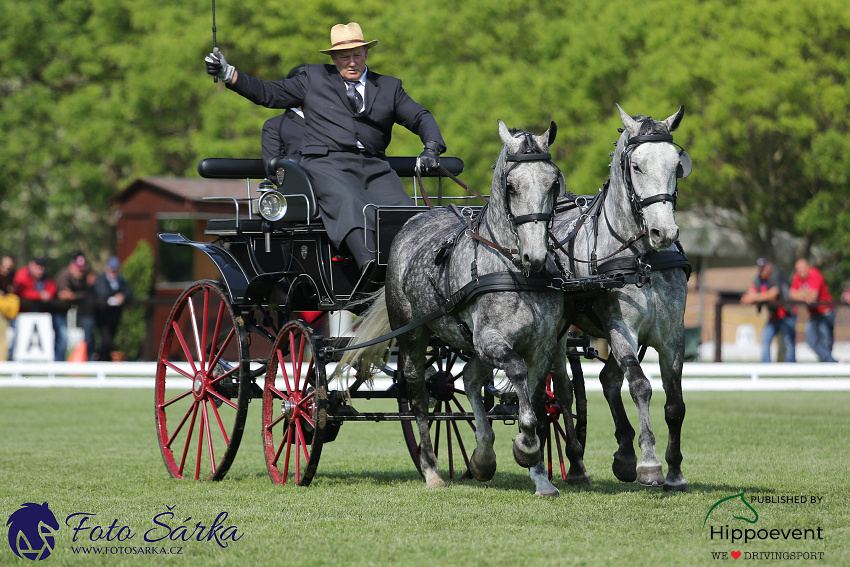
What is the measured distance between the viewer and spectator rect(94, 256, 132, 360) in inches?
842

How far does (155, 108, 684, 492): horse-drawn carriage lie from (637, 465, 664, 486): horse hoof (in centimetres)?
60

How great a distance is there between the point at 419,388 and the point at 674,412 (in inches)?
68.8

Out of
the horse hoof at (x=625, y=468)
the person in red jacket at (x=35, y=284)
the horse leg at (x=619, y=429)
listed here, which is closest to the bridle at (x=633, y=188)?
the horse leg at (x=619, y=429)

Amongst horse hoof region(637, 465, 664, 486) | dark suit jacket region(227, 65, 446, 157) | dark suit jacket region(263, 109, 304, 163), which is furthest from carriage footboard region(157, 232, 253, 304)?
horse hoof region(637, 465, 664, 486)

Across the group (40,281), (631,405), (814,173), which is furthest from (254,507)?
(814,173)

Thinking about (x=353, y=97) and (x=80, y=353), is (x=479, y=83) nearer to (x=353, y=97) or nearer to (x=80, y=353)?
(x=80, y=353)

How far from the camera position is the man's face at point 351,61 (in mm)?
8977

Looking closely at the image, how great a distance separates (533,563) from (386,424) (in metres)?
8.75

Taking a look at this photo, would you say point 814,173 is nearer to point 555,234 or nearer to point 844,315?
point 844,315

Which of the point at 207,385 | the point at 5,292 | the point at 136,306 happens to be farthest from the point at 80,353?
the point at 207,385

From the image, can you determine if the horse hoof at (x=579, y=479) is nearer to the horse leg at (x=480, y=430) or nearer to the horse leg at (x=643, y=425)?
the horse leg at (x=480, y=430)

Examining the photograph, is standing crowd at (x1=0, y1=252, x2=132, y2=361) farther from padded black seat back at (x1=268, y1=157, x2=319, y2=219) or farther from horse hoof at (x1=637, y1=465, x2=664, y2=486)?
horse hoof at (x1=637, y1=465, x2=664, y2=486)

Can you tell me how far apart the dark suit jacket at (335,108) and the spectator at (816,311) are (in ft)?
38.7

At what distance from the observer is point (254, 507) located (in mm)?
7297
